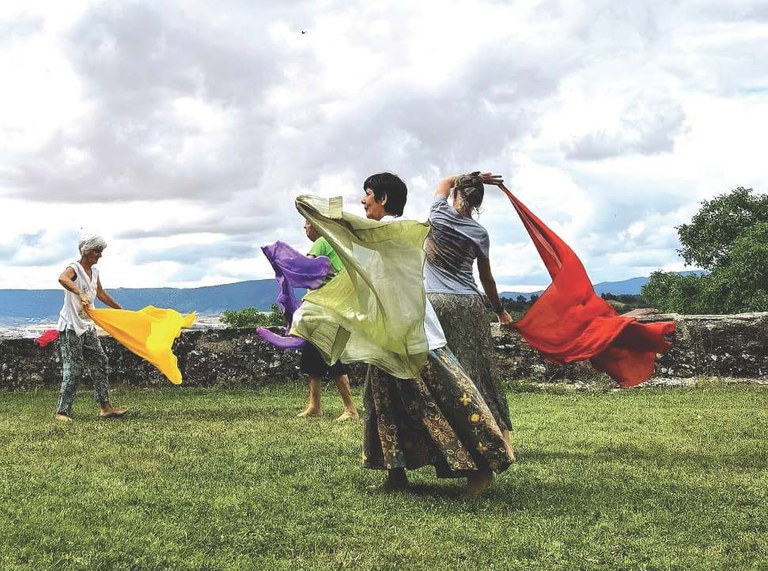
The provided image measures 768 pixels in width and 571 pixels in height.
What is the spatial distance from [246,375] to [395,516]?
825 centimetres

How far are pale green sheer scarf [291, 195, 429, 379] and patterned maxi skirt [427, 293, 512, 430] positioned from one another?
1.04m

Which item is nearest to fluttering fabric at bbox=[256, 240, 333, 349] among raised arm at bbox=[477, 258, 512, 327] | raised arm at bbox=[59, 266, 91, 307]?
raised arm at bbox=[59, 266, 91, 307]

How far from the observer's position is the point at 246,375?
43.2ft

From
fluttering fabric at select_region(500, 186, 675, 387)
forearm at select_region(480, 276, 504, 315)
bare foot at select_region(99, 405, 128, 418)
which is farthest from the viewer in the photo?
bare foot at select_region(99, 405, 128, 418)

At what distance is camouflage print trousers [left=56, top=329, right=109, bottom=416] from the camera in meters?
9.84

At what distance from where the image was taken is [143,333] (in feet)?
34.4

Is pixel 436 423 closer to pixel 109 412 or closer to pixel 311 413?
pixel 311 413

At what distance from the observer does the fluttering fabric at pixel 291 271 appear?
10.2 meters

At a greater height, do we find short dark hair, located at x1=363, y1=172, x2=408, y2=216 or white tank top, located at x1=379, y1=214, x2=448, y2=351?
short dark hair, located at x1=363, y1=172, x2=408, y2=216

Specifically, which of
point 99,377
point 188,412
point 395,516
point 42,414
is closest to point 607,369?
point 395,516

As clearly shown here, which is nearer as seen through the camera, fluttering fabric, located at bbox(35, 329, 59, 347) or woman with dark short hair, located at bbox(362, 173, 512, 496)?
woman with dark short hair, located at bbox(362, 173, 512, 496)

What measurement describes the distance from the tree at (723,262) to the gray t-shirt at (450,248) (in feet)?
121

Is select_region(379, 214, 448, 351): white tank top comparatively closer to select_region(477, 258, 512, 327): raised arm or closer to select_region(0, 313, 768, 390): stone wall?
select_region(477, 258, 512, 327): raised arm

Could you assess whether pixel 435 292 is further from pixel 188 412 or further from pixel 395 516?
pixel 188 412
